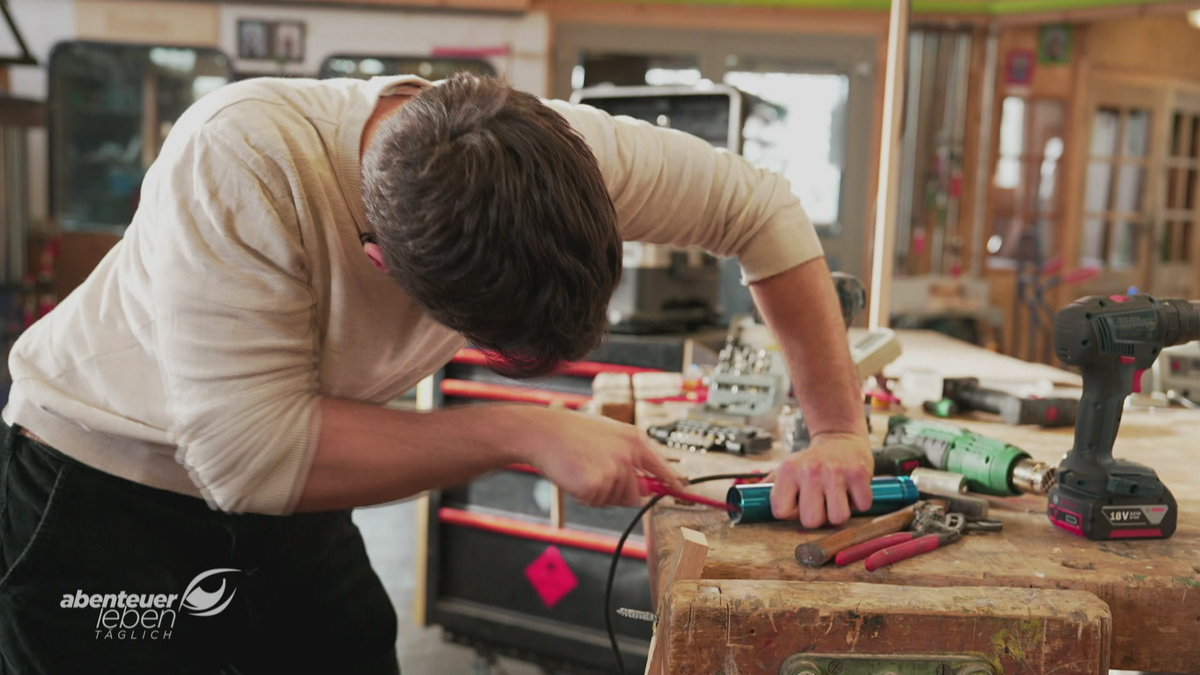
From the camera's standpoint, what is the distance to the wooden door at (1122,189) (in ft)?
20.3

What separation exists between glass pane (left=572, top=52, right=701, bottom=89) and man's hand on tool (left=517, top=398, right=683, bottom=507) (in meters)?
4.62

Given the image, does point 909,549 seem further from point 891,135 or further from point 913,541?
point 891,135

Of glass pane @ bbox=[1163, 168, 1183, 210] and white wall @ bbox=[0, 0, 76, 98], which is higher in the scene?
white wall @ bbox=[0, 0, 76, 98]

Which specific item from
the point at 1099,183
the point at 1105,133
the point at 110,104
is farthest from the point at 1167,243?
the point at 110,104

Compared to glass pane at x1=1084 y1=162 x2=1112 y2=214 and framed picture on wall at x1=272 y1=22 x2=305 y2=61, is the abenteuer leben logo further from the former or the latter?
glass pane at x1=1084 y1=162 x2=1112 y2=214

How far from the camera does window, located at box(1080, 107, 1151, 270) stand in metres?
6.21

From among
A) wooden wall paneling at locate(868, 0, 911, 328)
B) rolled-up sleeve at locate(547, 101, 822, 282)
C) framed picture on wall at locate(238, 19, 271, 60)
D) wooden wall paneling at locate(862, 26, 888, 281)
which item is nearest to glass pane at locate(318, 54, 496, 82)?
framed picture on wall at locate(238, 19, 271, 60)

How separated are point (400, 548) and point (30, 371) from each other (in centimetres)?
277

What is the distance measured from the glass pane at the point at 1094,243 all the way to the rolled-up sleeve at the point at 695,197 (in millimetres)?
5715

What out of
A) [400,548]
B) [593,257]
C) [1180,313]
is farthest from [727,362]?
[400,548]

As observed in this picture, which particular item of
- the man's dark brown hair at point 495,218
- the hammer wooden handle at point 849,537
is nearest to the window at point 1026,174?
the hammer wooden handle at point 849,537

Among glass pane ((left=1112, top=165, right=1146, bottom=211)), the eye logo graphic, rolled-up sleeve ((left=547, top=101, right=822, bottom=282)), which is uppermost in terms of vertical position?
glass pane ((left=1112, top=165, right=1146, bottom=211))

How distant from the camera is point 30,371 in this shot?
1.19 metres

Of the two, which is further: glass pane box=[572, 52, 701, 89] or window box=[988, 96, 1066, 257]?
window box=[988, 96, 1066, 257]
